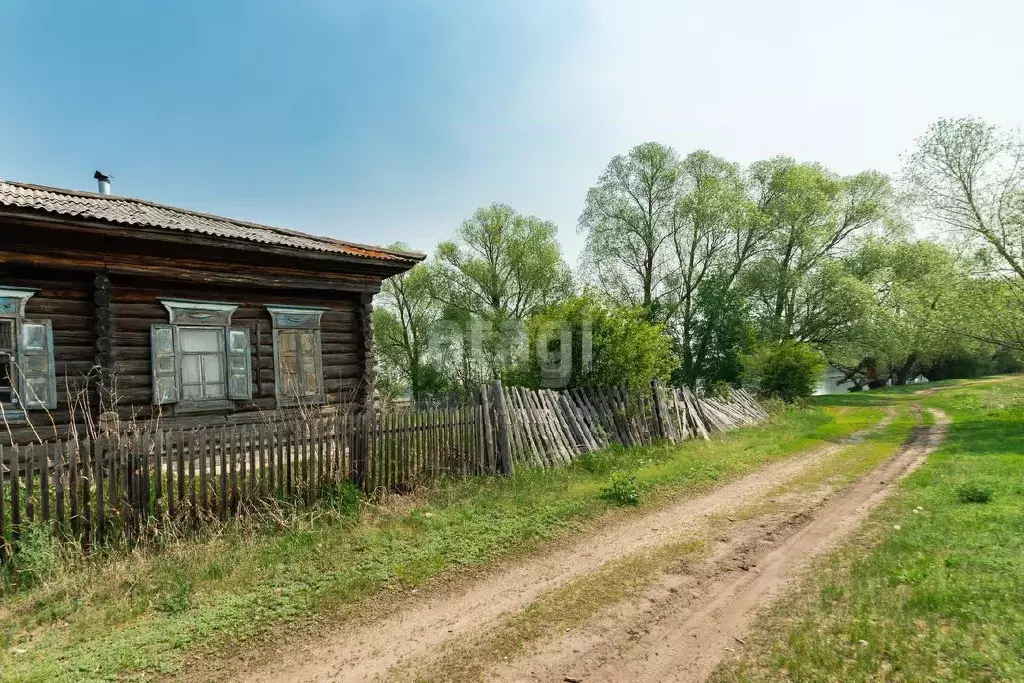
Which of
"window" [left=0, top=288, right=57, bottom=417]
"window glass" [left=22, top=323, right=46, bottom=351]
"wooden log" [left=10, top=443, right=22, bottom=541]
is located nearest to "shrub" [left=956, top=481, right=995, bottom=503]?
"wooden log" [left=10, top=443, right=22, bottom=541]

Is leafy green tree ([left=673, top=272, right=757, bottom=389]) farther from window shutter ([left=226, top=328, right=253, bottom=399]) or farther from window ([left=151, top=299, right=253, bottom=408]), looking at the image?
window ([left=151, top=299, right=253, bottom=408])

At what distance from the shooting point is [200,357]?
434 inches

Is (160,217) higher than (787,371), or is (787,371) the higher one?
(160,217)

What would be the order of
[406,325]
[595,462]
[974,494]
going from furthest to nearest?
1. [406,325]
2. [595,462]
3. [974,494]

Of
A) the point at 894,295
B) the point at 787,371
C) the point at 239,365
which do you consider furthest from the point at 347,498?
the point at 894,295

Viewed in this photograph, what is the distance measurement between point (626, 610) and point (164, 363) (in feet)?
33.0

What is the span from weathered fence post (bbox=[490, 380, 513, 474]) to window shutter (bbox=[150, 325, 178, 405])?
21.5 feet

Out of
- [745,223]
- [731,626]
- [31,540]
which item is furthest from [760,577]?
[745,223]

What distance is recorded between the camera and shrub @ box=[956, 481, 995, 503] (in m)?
6.84

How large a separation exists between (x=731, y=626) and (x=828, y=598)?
0.96 meters

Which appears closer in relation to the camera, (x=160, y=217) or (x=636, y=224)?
(x=160, y=217)

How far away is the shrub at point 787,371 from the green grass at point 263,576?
15869 millimetres

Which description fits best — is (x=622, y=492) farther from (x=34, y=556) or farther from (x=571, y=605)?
(x=34, y=556)

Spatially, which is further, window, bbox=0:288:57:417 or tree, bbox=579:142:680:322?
tree, bbox=579:142:680:322
